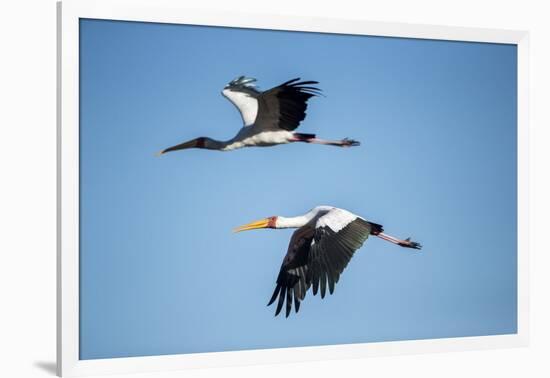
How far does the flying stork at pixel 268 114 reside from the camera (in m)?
4.19

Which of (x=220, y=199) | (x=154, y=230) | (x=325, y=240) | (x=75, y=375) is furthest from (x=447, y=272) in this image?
(x=75, y=375)

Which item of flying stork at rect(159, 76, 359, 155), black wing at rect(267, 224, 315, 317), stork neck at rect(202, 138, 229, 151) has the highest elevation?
flying stork at rect(159, 76, 359, 155)

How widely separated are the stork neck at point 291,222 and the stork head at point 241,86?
672 mm

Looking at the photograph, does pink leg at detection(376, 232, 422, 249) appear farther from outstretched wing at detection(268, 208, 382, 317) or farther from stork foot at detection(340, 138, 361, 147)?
stork foot at detection(340, 138, 361, 147)

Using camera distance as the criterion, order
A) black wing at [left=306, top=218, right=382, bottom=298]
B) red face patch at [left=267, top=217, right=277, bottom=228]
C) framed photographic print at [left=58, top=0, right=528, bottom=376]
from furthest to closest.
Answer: black wing at [left=306, top=218, right=382, bottom=298] → red face patch at [left=267, top=217, right=277, bottom=228] → framed photographic print at [left=58, top=0, right=528, bottom=376]

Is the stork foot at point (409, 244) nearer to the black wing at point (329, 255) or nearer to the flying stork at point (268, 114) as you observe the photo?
the black wing at point (329, 255)

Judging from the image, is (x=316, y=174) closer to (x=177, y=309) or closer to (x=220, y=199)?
(x=220, y=199)

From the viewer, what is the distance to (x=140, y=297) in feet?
13.3

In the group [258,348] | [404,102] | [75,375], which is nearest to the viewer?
[75,375]

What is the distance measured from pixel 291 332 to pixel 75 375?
3.61 feet

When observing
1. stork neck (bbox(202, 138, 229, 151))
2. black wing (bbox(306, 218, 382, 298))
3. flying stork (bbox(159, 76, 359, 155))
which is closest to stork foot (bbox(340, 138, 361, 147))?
flying stork (bbox(159, 76, 359, 155))

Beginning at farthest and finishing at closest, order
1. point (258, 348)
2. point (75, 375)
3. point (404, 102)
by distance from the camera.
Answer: point (404, 102) → point (258, 348) → point (75, 375)

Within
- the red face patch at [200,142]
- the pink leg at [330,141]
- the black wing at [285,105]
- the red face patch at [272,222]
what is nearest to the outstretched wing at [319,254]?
the red face patch at [272,222]

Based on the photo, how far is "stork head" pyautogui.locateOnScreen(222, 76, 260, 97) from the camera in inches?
165
